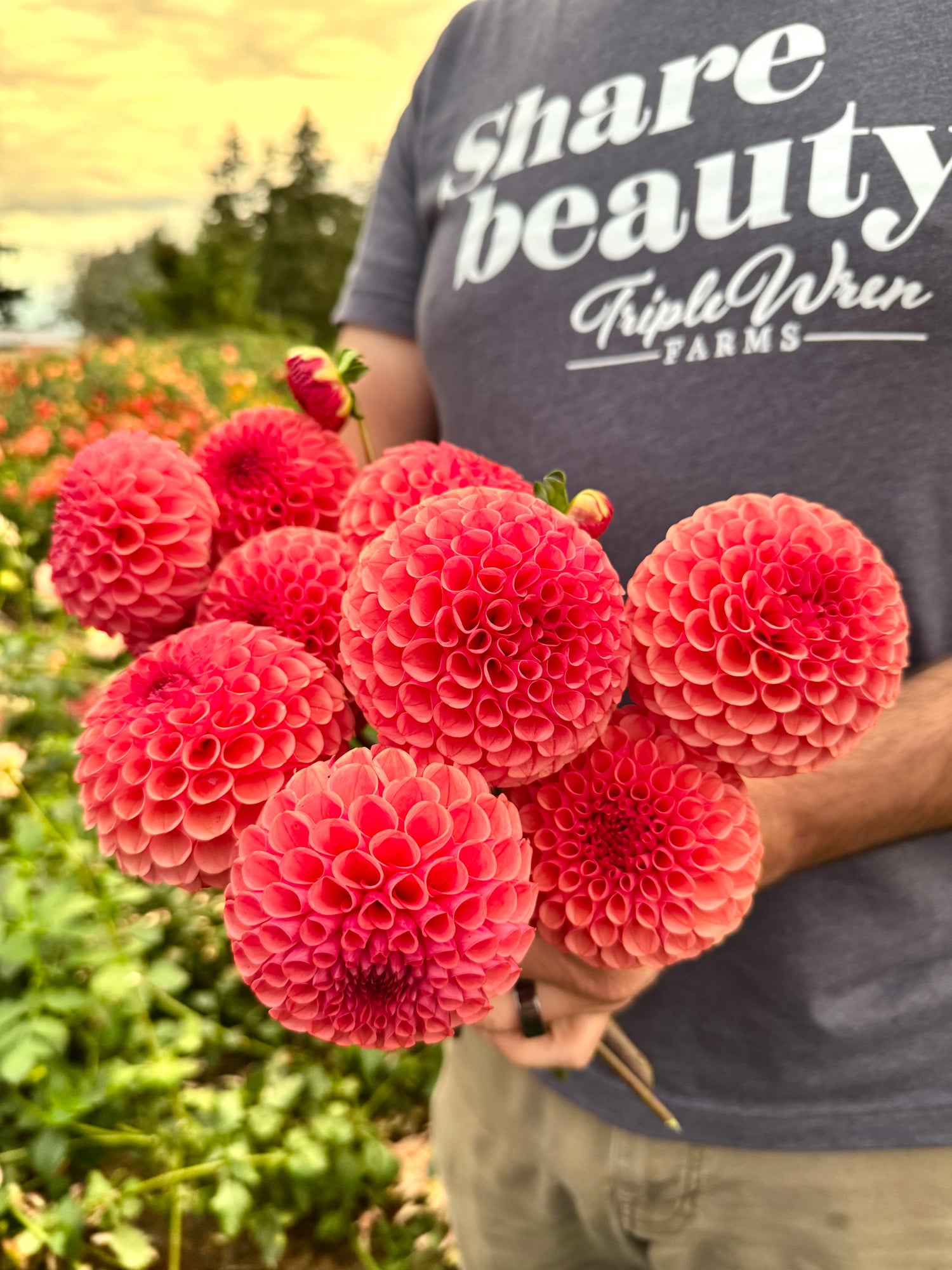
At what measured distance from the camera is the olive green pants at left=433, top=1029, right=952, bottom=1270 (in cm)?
78

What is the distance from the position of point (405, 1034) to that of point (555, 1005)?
284 millimetres

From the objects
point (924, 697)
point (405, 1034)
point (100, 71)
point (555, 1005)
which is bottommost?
point (555, 1005)

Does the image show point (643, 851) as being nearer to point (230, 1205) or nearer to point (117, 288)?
point (230, 1205)

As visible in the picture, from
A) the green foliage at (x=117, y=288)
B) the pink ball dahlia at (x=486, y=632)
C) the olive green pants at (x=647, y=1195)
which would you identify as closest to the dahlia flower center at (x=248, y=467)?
the pink ball dahlia at (x=486, y=632)

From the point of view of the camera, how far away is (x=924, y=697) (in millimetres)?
707

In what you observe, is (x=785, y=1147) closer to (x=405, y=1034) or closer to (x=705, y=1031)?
(x=705, y=1031)

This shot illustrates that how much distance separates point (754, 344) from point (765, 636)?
434 mm

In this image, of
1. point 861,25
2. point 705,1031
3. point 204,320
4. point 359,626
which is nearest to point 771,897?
point 705,1031

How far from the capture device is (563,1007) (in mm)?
617

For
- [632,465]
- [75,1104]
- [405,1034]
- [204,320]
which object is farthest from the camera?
[204,320]

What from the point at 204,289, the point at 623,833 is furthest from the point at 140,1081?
the point at 204,289

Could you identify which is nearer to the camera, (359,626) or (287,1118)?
(359,626)

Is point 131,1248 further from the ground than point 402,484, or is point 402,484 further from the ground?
point 402,484

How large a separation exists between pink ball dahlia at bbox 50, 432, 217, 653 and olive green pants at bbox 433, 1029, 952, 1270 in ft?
2.27
